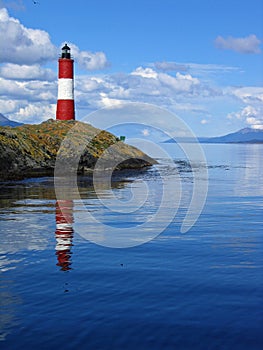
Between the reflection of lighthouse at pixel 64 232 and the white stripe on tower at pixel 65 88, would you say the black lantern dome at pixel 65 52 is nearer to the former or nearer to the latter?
the white stripe on tower at pixel 65 88

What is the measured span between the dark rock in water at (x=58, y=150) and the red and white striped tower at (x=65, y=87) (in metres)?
1.67

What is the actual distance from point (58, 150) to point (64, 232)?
2725 cm

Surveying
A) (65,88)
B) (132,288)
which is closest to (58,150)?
(65,88)

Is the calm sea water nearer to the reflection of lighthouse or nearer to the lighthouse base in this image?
the reflection of lighthouse

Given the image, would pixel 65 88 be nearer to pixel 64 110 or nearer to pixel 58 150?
→ pixel 64 110

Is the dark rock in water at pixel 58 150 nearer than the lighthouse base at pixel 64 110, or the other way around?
the dark rock in water at pixel 58 150

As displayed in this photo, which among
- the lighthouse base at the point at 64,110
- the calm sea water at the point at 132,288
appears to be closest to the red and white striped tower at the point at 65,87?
the lighthouse base at the point at 64,110

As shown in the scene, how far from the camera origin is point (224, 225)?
16.9m

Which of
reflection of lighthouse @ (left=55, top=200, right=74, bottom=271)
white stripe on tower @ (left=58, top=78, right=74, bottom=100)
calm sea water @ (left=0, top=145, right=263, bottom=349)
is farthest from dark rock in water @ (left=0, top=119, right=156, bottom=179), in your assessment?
calm sea water @ (left=0, top=145, right=263, bottom=349)

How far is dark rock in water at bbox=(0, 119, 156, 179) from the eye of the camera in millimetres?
36312

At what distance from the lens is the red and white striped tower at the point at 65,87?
50.3m

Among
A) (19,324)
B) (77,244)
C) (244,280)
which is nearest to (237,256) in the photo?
(244,280)

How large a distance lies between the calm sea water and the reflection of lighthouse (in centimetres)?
3

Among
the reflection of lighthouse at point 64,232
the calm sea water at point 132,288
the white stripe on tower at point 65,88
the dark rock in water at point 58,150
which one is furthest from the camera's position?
the white stripe on tower at point 65,88
